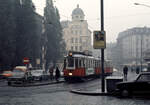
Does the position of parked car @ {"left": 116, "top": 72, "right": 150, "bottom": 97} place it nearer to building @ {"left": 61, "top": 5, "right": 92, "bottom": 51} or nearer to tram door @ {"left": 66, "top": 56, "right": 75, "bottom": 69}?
tram door @ {"left": 66, "top": 56, "right": 75, "bottom": 69}

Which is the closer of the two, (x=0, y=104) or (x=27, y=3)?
(x=0, y=104)

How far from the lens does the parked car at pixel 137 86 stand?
15.5 metres

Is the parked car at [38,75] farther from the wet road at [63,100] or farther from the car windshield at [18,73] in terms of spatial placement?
the wet road at [63,100]

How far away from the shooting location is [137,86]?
15586 mm

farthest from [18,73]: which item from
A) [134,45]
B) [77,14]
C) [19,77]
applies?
[134,45]

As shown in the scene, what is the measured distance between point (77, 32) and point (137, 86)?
103558 mm

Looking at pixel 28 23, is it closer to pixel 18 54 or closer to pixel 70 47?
pixel 18 54

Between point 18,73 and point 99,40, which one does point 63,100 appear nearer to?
point 99,40

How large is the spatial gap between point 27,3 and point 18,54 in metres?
10.7

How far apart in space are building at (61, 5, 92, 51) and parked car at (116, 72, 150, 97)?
331ft

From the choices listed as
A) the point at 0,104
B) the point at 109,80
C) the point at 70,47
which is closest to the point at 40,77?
the point at 109,80

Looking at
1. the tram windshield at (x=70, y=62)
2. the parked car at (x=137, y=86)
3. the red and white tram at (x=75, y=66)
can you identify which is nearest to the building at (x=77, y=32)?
the red and white tram at (x=75, y=66)

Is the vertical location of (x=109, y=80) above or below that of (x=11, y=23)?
below

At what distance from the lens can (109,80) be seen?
17.5m
